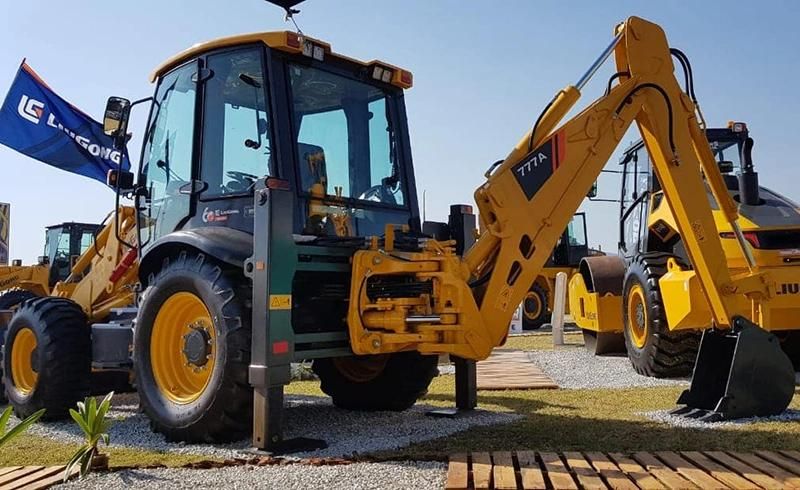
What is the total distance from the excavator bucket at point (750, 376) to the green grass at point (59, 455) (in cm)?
397

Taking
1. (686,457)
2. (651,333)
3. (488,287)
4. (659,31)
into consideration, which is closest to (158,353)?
(488,287)

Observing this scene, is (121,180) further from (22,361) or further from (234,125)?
(22,361)

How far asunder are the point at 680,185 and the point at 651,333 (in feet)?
9.04

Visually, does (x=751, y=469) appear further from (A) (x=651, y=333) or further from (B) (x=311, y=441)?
(A) (x=651, y=333)

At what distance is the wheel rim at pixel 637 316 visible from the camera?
30.1 ft

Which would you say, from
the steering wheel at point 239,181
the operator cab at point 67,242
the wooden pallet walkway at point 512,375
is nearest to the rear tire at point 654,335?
the wooden pallet walkway at point 512,375

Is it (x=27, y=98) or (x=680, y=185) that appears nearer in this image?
(x=680, y=185)

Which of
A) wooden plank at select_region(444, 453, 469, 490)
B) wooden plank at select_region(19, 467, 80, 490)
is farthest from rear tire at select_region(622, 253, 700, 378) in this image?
wooden plank at select_region(19, 467, 80, 490)

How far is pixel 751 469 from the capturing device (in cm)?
422

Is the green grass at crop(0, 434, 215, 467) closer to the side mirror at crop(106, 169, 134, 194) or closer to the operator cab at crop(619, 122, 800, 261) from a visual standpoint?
the side mirror at crop(106, 169, 134, 194)

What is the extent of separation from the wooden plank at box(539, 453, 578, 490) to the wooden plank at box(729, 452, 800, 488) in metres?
1.04

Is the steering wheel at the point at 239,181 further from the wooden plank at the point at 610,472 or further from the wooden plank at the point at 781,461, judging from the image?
the wooden plank at the point at 781,461

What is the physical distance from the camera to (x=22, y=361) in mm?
7426

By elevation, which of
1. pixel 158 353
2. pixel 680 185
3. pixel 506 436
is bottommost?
pixel 506 436
